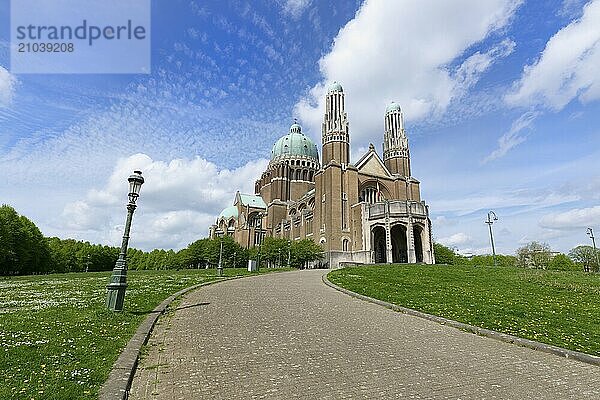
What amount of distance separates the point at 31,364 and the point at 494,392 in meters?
6.61

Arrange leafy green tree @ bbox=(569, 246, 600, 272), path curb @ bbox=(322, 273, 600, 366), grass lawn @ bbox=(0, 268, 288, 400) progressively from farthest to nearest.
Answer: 1. leafy green tree @ bbox=(569, 246, 600, 272)
2. path curb @ bbox=(322, 273, 600, 366)
3. grass lawn @ bbox=(0, 268, 288, 400)

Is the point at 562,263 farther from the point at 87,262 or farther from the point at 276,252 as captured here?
the point at 87,262

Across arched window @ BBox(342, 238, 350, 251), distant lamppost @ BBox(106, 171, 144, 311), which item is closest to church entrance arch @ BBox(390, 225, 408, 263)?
arched window @ BBox(342, 238, 350, 251)

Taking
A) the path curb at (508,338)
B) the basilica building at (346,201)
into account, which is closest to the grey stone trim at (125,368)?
the path curb at (508,338)

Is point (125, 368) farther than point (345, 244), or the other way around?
point (345, 244)

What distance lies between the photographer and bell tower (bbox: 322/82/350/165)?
212 ft

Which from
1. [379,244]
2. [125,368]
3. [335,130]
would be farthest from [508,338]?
[335,130]

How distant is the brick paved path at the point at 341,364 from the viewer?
17.7ft

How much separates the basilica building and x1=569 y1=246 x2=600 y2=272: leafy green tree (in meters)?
36.4

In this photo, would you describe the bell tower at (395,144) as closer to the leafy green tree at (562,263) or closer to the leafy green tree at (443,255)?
the leafy green tree at (443,255)

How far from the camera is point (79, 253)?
8225cm

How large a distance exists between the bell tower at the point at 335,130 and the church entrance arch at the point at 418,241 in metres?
16.0

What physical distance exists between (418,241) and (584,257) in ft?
139

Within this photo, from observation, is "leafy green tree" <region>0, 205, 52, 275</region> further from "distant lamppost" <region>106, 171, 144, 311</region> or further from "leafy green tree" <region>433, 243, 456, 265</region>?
"leafy green tree" <region>433, 243, 456, 265</region>
